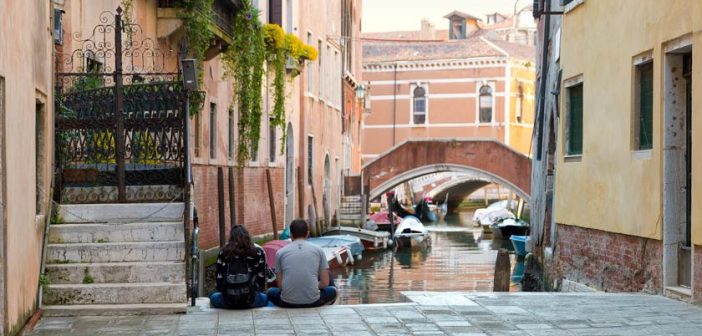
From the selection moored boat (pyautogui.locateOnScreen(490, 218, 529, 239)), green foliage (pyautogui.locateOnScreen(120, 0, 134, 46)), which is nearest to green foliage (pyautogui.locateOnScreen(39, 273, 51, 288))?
green foliage (pyautogui.locateOnScreen(120, 0, 134, 46))

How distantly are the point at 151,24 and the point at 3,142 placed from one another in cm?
901

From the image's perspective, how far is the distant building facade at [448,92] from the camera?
51.8m

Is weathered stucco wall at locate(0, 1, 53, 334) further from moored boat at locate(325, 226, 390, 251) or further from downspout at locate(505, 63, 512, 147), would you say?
downspout at locate(505, 63, 512, 147)

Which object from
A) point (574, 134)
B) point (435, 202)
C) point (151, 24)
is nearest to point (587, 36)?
point (574, 134)

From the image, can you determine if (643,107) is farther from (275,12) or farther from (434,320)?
(275,12)

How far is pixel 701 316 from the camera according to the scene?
8.31 meters

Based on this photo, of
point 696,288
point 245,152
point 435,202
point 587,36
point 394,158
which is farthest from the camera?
point 435,202

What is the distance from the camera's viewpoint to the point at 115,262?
947 cm

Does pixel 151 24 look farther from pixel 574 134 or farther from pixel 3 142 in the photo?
pixel 3 142

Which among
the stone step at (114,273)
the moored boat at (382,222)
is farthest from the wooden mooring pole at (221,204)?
the moored boat at (382,222)

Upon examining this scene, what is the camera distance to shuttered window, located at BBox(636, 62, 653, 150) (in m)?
10.4

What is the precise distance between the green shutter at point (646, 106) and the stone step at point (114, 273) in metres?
4.33

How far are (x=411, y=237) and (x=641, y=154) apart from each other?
21.0m

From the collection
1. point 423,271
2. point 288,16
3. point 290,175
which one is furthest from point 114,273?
point 290,175
